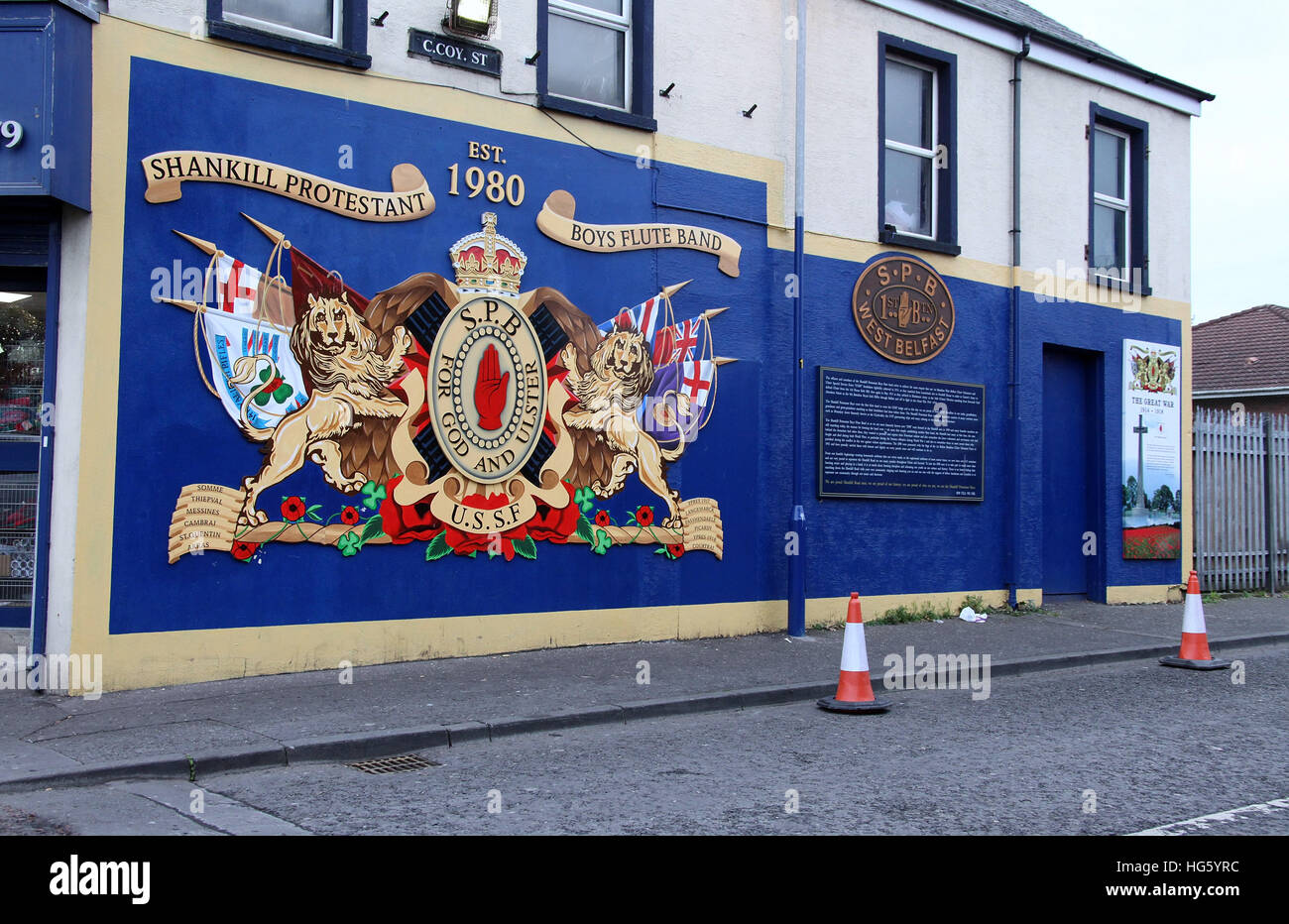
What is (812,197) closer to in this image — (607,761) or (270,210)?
(270,210)

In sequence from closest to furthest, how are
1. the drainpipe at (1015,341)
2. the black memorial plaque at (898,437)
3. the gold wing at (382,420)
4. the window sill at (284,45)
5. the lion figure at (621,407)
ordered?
the window sill at (284,45), the gold wing at (382,420), the lion figure at (621,407), the black memorial plaque at (898,437), the drainpipe at (1015,341)

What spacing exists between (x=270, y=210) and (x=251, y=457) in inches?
76.2

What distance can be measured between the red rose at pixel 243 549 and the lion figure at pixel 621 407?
3.01 metres

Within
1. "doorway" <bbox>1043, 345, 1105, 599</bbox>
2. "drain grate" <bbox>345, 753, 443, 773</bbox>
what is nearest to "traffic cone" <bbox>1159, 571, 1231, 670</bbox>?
"doorway" <bbox>1043, 345, 1105, 599</bbox>

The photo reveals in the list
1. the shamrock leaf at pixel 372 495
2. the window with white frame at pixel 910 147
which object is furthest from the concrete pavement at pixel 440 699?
the window with white frame at pixel 910 147

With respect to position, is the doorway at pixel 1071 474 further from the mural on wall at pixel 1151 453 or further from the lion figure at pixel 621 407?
the lion figure at pixel 621 407

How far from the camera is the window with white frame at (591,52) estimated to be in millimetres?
10680

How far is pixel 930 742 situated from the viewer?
737 cm

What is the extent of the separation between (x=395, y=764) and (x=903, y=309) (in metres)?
8.34

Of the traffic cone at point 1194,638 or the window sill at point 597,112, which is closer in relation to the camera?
the window sill at point 597,112

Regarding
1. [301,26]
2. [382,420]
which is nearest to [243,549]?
[382,420]

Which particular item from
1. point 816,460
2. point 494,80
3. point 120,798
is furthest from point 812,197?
point 120,798

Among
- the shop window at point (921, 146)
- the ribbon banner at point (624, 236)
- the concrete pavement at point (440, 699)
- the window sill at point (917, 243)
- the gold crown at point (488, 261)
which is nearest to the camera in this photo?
the concrete pavement at point (440, 699)

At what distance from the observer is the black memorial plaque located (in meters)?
12.2
